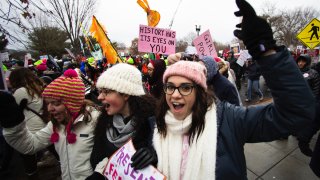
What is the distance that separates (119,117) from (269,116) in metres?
1.34

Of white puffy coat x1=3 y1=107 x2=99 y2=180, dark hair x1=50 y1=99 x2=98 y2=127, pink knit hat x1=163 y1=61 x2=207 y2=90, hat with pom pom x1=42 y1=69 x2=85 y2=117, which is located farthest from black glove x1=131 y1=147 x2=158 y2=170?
hat with pom pom x1=42 y1=69 x2=85 y2=117

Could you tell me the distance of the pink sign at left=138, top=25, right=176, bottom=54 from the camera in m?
4.23

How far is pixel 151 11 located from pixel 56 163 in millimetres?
4002

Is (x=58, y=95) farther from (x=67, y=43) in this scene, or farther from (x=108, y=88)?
(x=67, y=43)

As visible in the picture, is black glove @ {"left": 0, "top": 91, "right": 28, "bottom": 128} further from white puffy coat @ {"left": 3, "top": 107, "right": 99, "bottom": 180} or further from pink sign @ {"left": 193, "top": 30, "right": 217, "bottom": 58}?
pink sign @ {"left": 193, "top": 30, "right": 217, "bottom": 58}

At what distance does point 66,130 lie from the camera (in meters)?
2.03

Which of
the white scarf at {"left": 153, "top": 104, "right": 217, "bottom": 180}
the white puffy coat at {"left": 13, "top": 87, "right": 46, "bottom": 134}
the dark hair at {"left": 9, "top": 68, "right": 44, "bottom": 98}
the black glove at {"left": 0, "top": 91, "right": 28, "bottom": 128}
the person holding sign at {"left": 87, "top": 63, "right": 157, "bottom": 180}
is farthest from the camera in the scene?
the dark hair at {"left": 9, "top": 68, "right": 44, "bottom": 98}

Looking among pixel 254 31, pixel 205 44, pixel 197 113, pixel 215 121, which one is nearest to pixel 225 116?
pixel 215 121

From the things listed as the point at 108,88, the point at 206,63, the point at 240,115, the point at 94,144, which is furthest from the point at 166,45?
the point at 240,115

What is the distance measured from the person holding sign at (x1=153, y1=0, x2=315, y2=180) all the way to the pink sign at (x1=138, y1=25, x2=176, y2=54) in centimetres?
274

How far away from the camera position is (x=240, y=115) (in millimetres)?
1358

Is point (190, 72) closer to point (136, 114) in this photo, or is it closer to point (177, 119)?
point (177, 119)

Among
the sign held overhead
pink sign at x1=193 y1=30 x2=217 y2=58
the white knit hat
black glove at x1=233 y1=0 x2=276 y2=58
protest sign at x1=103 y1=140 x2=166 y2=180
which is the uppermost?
the sign held overhead

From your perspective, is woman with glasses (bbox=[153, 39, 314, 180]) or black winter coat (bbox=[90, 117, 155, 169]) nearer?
woman with glasses (bbox=[153, 39, 314, 180])
